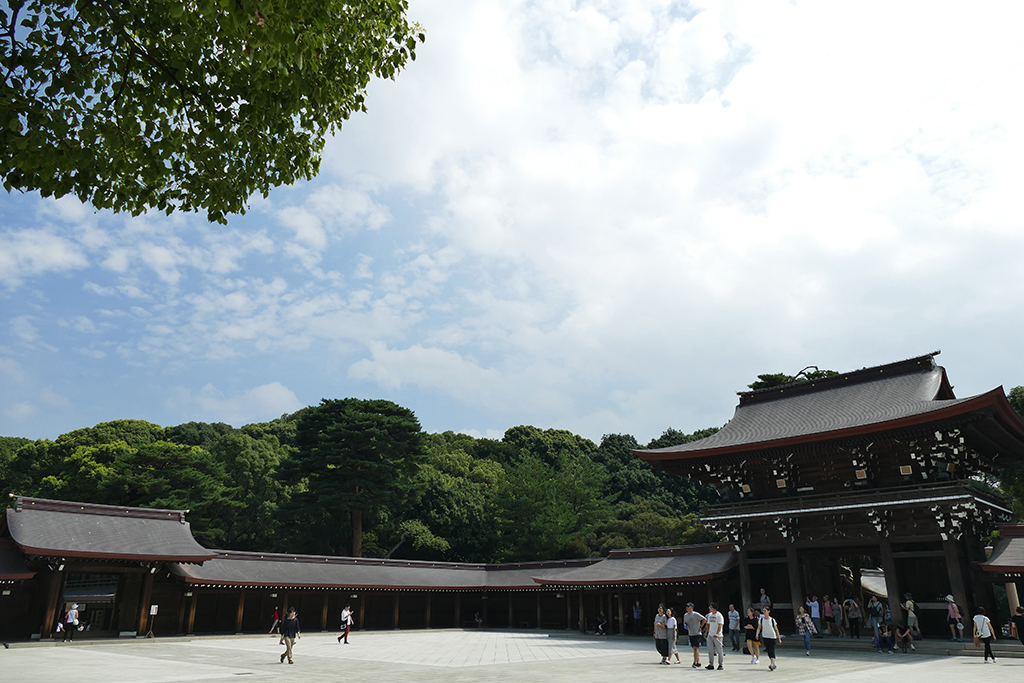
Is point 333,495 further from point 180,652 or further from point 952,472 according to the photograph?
point 952,472

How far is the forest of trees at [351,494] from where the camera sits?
45.7m

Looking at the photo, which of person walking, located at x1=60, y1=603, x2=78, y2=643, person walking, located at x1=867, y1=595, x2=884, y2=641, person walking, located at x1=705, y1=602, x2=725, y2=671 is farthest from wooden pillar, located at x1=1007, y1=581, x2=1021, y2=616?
person walking, located at x1=60, y1=603, x2=78, y2=643

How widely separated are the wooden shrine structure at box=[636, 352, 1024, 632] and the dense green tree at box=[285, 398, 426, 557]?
1003 inches

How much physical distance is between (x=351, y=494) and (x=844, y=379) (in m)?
32.9

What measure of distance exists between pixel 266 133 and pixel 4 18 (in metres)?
2.74

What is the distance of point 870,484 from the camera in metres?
23.8

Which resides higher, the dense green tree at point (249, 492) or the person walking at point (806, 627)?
the dense green tree at point (249, 492)

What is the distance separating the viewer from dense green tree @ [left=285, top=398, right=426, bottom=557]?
46656 millimetres

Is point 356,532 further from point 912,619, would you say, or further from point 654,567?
point 912,619

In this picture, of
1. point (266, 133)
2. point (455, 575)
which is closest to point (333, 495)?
point (455, 575)

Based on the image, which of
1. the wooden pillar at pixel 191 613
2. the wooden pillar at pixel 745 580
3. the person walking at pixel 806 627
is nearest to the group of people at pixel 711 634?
the person walking at pixel 806 627

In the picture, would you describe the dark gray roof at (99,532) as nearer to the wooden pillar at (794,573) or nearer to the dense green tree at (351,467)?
the dense green tree at (351,467)

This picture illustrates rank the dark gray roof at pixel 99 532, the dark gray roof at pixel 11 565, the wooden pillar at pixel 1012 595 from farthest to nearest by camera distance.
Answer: the dark gray roof at pixel 99 532
the dark gray roof at pixel 11 565
the wooden pillar at pixel 1012 595

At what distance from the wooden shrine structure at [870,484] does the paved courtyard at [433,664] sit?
434 cm
